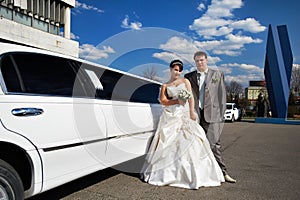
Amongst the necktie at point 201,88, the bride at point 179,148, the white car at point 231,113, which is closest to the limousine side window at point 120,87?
the bride at point 179,148

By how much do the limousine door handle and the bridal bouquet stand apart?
7.45 feet

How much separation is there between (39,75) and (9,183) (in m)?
1.05

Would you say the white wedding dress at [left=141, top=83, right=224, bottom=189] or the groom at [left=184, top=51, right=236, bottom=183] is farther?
the groom at [left=184, top=51, right=236, bottom=183]

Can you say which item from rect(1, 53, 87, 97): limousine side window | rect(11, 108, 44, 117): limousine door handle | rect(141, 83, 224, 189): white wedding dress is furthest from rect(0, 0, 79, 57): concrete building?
rect(11, 108, 44, 117): limousine door handle

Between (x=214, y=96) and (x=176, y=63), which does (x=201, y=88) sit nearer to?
(x=214, y=96)

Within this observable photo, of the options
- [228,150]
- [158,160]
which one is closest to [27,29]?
[228,150]

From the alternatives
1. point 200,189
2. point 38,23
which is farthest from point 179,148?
point 38,23

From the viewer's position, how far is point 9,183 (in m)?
2.29

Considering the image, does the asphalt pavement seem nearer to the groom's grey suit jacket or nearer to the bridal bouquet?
the groom's grey suit jacket

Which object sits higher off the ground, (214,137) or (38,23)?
(38,23)

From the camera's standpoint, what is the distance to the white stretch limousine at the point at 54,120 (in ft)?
7.65

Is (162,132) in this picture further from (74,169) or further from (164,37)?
(74,169)

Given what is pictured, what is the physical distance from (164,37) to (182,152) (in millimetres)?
1706

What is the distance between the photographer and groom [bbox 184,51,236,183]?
4387mm
